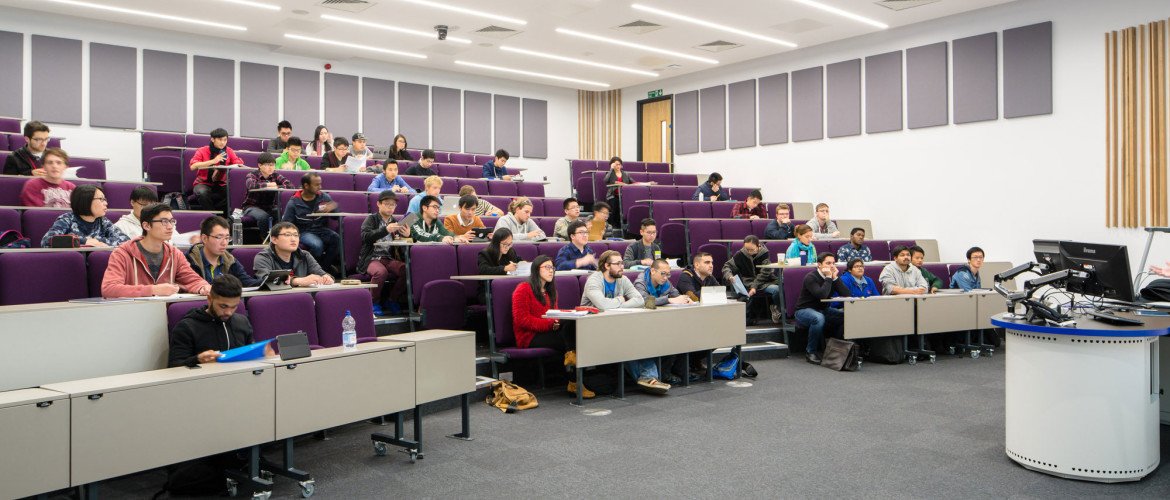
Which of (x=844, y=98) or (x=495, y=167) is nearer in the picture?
(x=495, y=167)

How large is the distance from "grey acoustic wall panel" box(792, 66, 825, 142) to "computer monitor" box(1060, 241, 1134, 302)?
7.38 metres

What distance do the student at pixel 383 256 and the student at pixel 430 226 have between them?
0.47 feet

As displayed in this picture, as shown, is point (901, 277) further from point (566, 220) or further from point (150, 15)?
point (150, 15)

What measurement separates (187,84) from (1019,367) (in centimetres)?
1069

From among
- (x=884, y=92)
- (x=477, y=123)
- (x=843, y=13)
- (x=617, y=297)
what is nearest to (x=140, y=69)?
(x=477, y=123)

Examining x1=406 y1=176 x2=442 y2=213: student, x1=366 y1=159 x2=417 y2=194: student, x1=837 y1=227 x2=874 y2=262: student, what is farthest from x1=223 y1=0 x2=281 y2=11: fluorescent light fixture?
x1=837 y1=227 x2=874 y2=262: student

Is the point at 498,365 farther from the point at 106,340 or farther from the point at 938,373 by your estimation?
the point at 938,373

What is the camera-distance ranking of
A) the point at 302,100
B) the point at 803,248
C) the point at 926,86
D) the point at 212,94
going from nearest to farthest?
the point at 803,248 → the point at 926,86 → the point at 212,94 → the point at 302,100

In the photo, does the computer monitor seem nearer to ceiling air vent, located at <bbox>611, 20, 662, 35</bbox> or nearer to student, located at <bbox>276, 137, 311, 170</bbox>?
ceiling air vent, located at <bbox>611, 20, 662, 35</bbox>

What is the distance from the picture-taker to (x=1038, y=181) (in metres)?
9.00

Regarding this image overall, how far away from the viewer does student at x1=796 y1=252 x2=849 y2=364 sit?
7.05 m

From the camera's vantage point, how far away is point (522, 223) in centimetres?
740

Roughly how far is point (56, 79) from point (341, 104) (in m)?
3.67

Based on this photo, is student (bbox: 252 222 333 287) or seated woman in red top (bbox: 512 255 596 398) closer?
student (bbox: 252 222 333 287)
